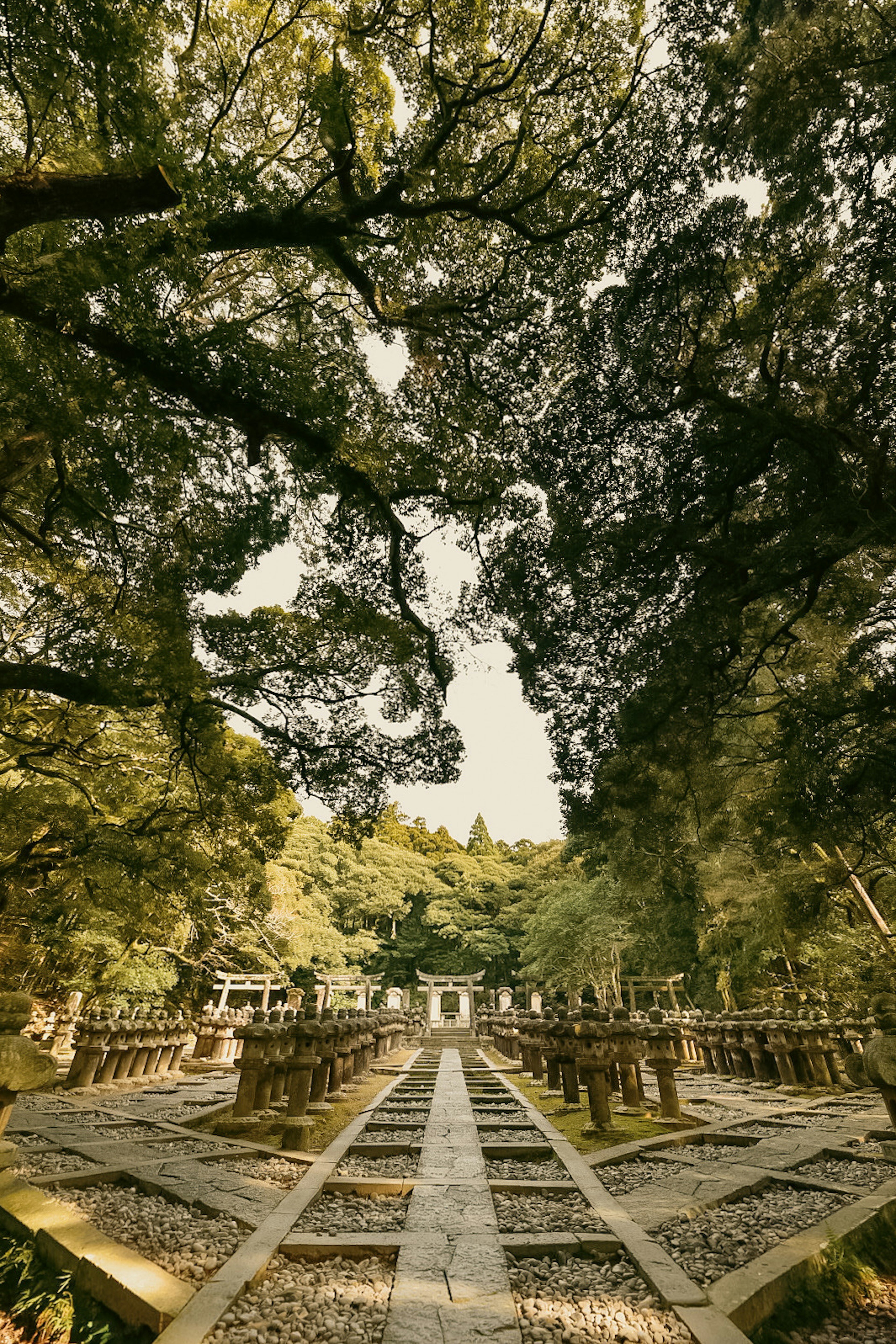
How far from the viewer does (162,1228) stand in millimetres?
3463

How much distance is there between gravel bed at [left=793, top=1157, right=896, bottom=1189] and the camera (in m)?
4.45

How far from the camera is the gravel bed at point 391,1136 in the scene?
5.58 metres

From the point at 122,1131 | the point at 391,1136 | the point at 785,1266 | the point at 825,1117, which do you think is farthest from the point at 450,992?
the point at 785,1266

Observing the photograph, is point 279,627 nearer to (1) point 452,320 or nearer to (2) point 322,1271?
(1) point 452,320

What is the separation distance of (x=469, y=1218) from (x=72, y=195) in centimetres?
667

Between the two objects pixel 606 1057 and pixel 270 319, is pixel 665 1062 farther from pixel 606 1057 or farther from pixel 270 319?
pixel 270 319

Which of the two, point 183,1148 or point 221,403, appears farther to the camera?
point 221,403

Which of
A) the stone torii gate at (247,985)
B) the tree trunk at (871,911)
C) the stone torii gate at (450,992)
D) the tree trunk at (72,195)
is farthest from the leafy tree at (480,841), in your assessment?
the tree trunk at (72,195)

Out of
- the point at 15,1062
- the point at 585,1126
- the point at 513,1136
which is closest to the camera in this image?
the point at 15,1062

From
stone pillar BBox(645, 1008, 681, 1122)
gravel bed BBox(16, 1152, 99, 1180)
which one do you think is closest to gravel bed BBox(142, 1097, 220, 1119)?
gravel bed BBox(16, 1152, 99, 1180)

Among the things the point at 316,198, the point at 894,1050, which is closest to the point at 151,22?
the point at 316,198

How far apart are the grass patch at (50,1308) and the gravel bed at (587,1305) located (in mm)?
1565

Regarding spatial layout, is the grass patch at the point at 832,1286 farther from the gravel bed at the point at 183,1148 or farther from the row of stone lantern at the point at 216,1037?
the row of stone lantern at the point at 216,1037

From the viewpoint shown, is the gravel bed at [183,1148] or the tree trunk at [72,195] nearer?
the tree trunk at [72,195]
